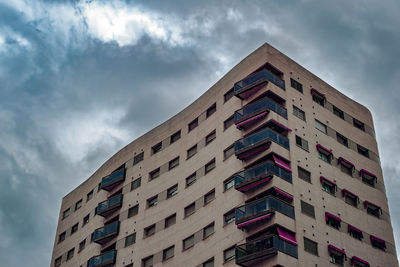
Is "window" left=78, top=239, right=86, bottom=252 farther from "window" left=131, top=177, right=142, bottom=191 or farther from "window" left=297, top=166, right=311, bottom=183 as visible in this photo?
"window" left=297, top=166, right=311, bottom=183

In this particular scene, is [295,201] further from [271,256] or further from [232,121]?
[232,121]

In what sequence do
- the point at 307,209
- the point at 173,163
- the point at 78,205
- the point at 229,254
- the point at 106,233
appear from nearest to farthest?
the point at 229,254
the point at 307,209
the point at 173,163
the point at 106,233
the point at 78,205

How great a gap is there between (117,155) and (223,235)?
26.1m

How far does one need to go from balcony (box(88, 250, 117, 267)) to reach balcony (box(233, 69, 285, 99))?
21624mm

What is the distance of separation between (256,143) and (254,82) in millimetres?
7399

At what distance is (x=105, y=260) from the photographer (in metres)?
70.4

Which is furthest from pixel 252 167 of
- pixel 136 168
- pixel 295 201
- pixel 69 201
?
pixel 69 201

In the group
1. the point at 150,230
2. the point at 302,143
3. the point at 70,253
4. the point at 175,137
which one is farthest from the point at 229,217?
the point at 70,253

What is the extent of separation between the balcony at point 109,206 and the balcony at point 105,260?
211 inches

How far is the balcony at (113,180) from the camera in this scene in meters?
76.4

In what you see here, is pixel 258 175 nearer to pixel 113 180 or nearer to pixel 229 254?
pixel 229 254

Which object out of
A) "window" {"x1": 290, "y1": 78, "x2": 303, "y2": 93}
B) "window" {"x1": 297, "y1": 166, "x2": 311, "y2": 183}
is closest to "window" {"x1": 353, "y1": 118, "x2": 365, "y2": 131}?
"window" {"x1": 290, "y1": 78, "x2": 303, "y2": 93}

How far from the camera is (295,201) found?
187ft

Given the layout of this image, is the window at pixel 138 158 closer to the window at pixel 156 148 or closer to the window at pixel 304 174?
the window at pixel 156 148
